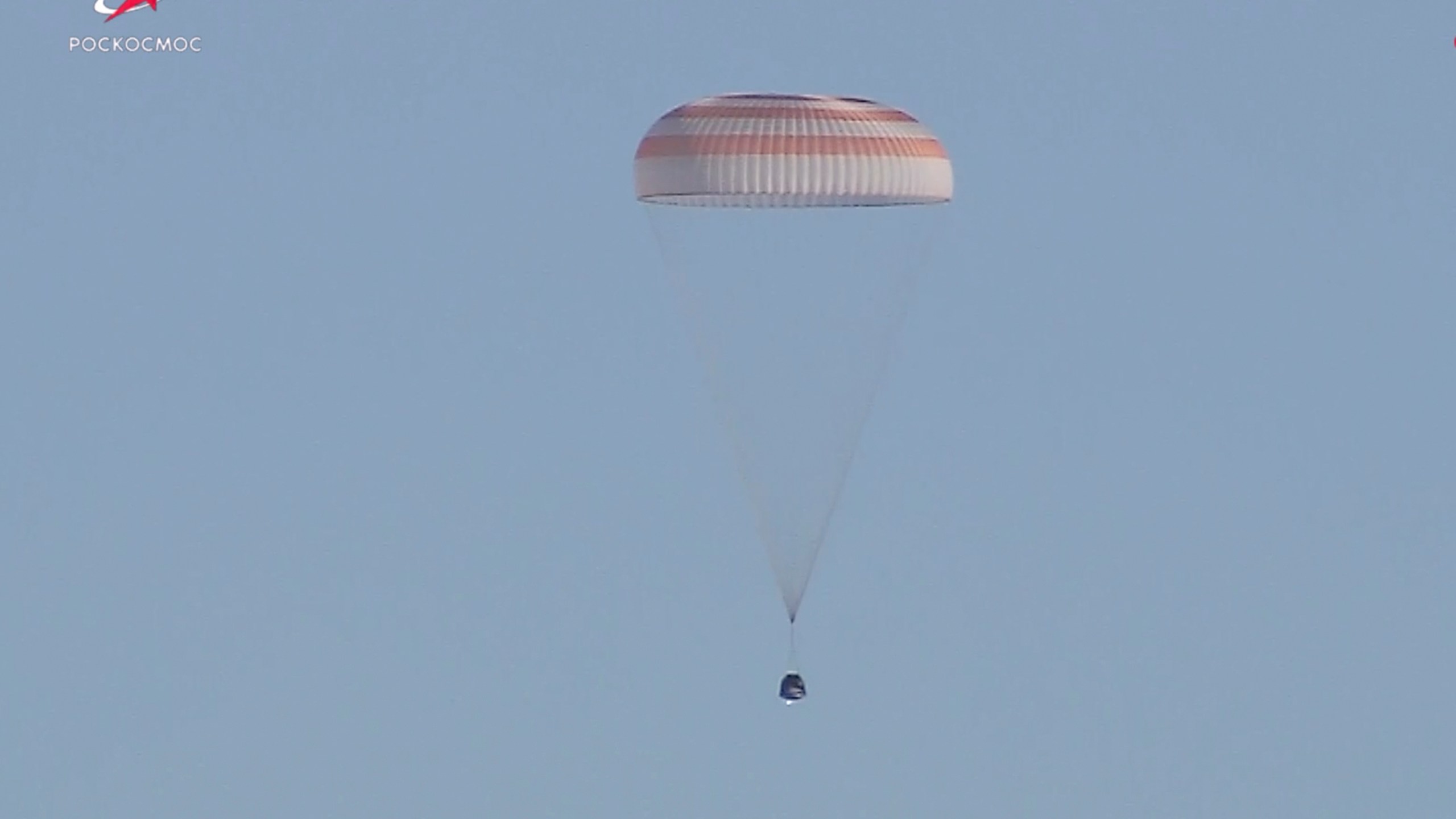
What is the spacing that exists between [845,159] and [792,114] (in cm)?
90

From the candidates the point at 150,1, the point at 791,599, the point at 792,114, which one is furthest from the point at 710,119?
the point at 150,1

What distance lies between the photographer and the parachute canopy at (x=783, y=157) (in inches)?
2180

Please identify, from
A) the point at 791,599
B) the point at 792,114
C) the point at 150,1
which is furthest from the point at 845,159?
the point at 150,1

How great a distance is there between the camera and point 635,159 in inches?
2237

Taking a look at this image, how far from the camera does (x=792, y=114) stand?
184 ft

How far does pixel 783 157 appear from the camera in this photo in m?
55.4

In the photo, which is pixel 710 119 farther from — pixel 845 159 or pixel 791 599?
pixel 791 599

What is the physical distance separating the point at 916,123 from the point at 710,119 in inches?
110

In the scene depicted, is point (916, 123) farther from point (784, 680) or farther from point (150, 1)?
point (150, 1)

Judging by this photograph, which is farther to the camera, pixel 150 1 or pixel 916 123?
pixel 150 1

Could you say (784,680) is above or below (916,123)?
below

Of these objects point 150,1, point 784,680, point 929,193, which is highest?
point 150,1

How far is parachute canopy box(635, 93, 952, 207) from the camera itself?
55.4 metres

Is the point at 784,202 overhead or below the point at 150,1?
below
